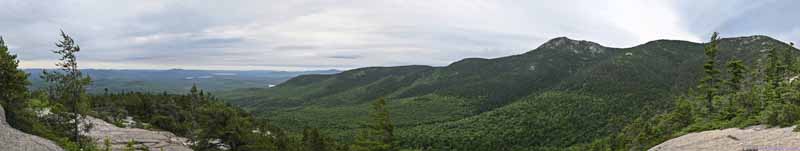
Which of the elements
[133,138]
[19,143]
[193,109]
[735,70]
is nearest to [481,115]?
[735,70]

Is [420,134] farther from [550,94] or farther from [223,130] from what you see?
[223,130]

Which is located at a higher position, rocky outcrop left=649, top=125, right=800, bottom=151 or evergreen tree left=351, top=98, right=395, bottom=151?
rocky outcrop left=649, top=125, right=800, bottom=151

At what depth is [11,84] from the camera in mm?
29797

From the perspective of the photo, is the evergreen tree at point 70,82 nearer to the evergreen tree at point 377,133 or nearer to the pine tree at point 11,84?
the pine tree at point 11,84

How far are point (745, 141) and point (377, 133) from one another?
23962mm

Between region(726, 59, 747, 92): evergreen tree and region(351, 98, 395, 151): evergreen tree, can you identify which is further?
region(726, 59, 747, 92): evergreen tree

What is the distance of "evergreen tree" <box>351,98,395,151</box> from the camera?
34188 millimetres

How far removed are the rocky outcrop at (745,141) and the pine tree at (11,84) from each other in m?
42.1

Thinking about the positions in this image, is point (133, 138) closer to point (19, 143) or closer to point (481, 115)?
point (19, 143)

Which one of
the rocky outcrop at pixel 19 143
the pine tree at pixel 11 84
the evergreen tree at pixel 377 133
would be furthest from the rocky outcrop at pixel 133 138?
the evergreen tree at pixel 377 133

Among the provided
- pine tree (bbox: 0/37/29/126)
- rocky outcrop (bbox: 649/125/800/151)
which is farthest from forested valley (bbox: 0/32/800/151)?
rocky outcrop (bbox: 649/125/800/151)

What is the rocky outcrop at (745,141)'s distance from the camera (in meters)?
16.4

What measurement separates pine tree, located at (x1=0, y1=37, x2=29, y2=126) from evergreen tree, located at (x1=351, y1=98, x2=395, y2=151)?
2443 centimetres

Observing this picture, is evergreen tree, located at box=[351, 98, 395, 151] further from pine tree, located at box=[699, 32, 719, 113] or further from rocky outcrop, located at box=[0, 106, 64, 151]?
pine tree, located at box=[699, 32, 719, 113]
